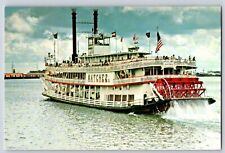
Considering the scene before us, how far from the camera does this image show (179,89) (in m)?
3.84

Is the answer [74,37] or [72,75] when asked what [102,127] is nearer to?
[72,75]

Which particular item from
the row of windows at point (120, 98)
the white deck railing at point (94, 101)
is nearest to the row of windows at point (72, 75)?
the white deck railing at point (94, 101)

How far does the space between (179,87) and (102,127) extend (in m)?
0.64

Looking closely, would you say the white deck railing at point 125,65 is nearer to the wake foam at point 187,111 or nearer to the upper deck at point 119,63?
the upper deck at point 119,63

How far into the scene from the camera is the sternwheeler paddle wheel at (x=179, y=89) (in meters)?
3.84

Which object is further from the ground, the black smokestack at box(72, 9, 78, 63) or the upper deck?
the black smokestack at box(72, 9, 78, 63)

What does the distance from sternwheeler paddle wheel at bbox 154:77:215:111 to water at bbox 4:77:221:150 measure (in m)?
0.07

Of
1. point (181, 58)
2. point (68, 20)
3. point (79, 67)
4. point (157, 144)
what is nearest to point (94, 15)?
point (68, 20)

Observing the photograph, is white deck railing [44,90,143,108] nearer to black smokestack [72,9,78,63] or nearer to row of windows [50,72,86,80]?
row of windows [50,72,86,80]

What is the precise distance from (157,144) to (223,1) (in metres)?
1.14

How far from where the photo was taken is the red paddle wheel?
151 inches

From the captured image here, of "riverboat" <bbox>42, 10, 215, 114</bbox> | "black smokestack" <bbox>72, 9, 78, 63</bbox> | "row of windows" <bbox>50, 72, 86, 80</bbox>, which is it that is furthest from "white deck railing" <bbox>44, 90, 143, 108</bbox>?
"black smokestack" <bbox>72, 9, 78, 63</bbox>

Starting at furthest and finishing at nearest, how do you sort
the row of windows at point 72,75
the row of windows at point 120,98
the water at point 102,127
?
the row of windows at point 72,75, the row of windows at point 120,98, the water at point 102,127

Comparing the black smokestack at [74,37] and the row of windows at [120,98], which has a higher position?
the black smokestack at [74,37]
